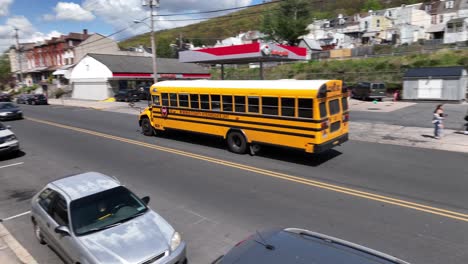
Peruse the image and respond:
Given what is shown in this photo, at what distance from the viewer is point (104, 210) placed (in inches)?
230

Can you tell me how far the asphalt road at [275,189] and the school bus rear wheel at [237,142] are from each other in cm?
36

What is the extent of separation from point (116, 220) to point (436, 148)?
13114 mm

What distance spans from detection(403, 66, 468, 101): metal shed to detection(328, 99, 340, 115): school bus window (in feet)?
73.2

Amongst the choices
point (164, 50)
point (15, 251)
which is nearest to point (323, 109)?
point (15, 251)

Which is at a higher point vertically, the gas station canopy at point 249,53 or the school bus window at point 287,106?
the gas station canopy at point 249,53

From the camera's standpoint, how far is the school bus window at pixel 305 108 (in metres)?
11.1

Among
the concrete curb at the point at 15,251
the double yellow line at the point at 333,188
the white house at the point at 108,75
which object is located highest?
the white house at the point at 108,75

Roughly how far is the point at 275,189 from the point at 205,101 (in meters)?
6.31

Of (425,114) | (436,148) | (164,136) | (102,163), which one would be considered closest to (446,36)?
(425,114)

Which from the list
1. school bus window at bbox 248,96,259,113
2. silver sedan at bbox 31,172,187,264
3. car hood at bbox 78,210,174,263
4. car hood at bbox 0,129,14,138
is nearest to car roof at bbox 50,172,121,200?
silver sedan at bbox 31,172,187,264

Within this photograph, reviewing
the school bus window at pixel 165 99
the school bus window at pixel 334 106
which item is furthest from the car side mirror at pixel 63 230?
the school bus window at pixel 165 99

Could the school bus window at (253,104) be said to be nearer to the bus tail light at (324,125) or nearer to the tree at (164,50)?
the bus tail light at (324,125)

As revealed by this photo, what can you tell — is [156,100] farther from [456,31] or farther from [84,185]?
[456,31]

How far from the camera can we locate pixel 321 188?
920cm
